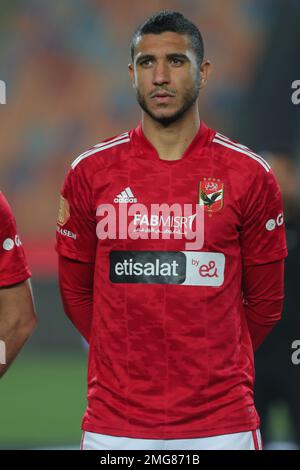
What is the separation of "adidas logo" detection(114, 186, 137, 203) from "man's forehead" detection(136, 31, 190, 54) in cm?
39

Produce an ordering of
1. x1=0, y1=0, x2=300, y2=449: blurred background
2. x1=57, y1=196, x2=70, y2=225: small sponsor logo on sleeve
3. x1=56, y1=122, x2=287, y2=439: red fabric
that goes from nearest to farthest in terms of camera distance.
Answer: x1=56, y1=122, x2=287, y2=439: red fabric < x1=57, y1=196, x2=70, y2=225: small sponsor logo on sleeve < x1=0, y1=0, x2=300, y2=449: blurred background

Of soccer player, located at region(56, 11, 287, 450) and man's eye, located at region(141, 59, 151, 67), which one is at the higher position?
man's eye, located at region(141, 59, 151, 67)

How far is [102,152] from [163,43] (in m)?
0.36

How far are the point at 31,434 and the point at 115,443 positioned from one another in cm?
339

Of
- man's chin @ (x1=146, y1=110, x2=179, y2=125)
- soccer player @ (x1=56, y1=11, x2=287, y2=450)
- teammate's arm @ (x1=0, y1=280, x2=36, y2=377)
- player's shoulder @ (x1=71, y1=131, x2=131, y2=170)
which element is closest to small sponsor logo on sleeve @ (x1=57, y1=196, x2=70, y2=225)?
soccer player @ (x1=56, y1=11, x2=287, y2=450)

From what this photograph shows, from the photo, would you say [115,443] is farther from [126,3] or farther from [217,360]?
[126,3]

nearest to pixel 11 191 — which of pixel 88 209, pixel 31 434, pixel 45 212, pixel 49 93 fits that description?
pixel 45 212

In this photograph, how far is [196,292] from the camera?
2.86m

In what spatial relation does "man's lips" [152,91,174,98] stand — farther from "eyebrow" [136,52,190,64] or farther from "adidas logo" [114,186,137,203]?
"adidas logo" [114,186,137,203]

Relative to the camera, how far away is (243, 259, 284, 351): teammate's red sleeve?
308 centimetres

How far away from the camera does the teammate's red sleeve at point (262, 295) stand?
10.1 ft

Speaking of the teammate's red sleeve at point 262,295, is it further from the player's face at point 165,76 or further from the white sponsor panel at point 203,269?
the player's face at point 165,76

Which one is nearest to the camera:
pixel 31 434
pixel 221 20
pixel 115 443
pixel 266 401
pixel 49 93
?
pixel 115 443

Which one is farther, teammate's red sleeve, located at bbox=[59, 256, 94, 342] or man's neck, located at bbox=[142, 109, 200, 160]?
teammate's red sleeve, located at bbox=[59, 256, 94, 342]
